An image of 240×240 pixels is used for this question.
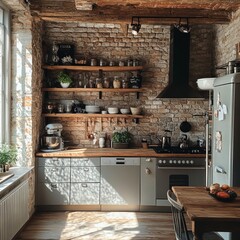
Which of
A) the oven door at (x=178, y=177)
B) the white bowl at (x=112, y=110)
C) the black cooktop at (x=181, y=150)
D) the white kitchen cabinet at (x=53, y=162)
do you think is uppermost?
the white bowl at (x=112, y=110)

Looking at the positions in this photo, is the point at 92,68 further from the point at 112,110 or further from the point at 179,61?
the point at 179,61

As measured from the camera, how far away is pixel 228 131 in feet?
11.0

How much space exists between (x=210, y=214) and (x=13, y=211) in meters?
2.38

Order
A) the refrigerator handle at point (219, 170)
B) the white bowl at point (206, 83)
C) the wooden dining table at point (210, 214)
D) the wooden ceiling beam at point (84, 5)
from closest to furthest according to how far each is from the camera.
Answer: the wooden dining table at point (210, 214) → the refrigerator handle at point (219, 170) → the wooden ceiling beam at point (84, 5) → the white bowl at point (206, 83)

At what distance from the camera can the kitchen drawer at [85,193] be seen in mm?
5035

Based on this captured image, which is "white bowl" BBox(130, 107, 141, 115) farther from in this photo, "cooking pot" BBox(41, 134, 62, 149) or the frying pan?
"cooking pot" BBox(41, 134, 62, 149)

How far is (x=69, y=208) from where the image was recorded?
5094 mm

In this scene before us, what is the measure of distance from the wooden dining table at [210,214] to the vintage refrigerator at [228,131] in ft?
2.26

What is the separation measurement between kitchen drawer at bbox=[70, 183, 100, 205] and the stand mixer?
680mm

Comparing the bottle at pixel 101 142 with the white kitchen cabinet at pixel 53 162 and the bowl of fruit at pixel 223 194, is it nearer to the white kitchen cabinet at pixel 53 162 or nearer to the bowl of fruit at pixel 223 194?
the white kitchen cabinet at pixel 53 162

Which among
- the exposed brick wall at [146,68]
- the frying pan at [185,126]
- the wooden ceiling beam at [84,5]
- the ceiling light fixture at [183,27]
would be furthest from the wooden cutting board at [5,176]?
the frying pan at [185,126]

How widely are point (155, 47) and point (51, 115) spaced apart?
220cm

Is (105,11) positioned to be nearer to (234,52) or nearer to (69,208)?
(234,52)

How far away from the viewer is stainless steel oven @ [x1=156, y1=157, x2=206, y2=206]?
4973 mm
